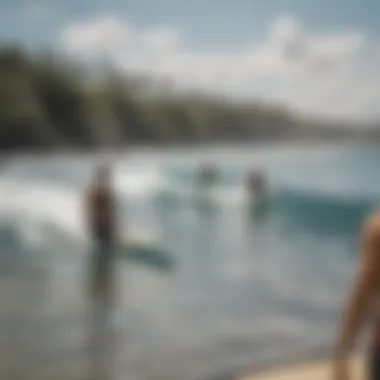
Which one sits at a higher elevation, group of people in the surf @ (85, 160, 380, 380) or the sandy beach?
group of people in the surf @ (85, 160, 380, 380)

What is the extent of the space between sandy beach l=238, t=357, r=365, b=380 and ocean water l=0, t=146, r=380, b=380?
33 mm

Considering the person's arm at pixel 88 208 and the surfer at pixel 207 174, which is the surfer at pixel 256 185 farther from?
the person's arm at pixel 88 208

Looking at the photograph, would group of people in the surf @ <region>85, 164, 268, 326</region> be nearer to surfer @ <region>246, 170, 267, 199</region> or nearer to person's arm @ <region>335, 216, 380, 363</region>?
surfer @ <region>246, 170, 267, 199</region>

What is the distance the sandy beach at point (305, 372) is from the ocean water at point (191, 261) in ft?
0.11

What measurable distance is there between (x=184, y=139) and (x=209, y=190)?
0.13 m

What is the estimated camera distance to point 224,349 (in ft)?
4.99

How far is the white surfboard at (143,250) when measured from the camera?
154 cm

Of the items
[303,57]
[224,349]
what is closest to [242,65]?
[303,57]

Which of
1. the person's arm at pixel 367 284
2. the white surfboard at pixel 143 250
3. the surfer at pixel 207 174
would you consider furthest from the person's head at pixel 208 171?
the person's arm at pixel 367 284

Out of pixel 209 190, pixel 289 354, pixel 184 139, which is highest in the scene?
pixel 184 139

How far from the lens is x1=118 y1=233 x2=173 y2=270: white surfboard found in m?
1.54

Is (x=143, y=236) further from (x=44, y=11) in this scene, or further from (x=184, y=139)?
(x=44, y=11)

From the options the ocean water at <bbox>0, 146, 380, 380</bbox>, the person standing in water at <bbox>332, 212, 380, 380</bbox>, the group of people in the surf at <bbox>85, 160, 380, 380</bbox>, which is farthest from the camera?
the ocean water at <bbox>0, 146, 380, 380</bbox>

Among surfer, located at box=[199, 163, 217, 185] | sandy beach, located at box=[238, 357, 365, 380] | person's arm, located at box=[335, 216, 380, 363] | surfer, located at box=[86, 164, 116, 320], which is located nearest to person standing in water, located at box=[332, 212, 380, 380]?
person's arm, located at box=[335, 216, 380, 363]
